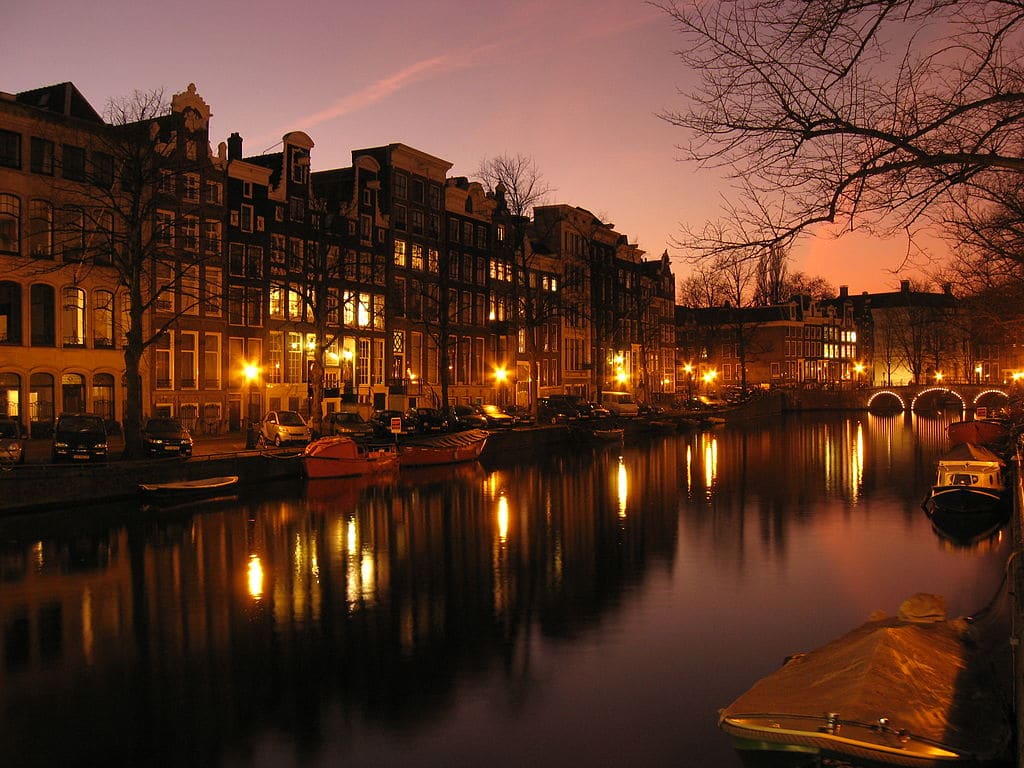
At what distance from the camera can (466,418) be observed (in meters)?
59.7

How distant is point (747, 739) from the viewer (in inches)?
488

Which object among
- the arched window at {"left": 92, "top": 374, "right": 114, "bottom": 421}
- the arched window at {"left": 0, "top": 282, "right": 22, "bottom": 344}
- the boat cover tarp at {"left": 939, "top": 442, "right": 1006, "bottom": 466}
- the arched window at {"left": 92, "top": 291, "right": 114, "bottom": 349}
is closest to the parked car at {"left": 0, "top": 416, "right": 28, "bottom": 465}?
the arched window at {"left": 0, "top": 282, "right": 22, "bottom": 344}

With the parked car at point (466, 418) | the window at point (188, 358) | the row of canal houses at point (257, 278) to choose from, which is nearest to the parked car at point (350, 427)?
the row of canal houses at point (257, 278)

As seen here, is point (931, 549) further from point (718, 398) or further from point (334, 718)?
point (718, 398)

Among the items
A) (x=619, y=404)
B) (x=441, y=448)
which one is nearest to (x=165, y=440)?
(x=441, y=448)

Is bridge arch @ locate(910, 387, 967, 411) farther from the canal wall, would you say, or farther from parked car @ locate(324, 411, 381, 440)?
the canal wall

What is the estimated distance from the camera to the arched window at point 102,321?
47.2 metres

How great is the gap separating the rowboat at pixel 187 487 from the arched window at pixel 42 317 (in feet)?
50.4

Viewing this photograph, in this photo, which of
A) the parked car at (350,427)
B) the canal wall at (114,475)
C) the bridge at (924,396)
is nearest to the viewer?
the canal wall at (114,475)

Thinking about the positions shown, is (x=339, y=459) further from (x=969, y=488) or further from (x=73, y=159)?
(x=969, y=488)

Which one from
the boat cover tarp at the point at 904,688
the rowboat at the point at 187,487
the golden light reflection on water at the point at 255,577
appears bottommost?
the golden light reflection on water at the point at 255,577

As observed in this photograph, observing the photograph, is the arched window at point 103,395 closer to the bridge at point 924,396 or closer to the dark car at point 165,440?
the dark car at point 165,440

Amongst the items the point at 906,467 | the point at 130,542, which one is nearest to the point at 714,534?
the point at 130,542

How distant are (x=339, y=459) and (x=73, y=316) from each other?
1607cm
